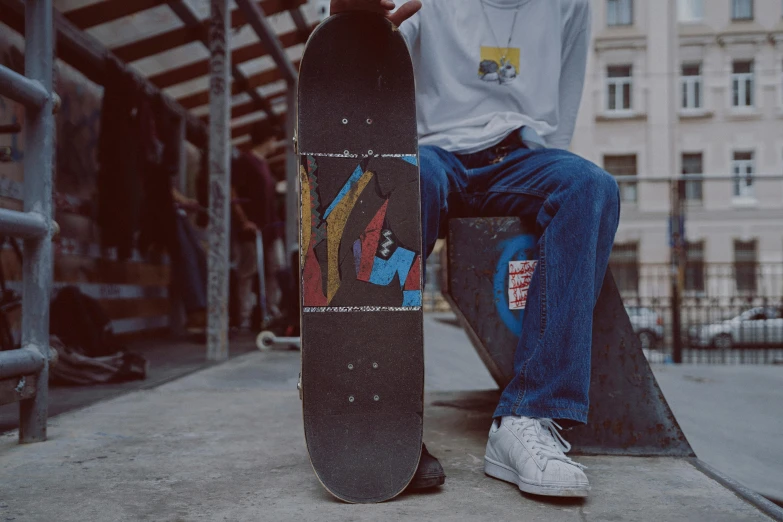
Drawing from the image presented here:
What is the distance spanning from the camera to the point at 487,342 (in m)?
1.83

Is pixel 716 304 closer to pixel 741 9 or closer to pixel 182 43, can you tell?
pixel 182 43

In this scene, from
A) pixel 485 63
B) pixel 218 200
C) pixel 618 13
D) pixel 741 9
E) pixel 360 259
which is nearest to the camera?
pixel 360 259

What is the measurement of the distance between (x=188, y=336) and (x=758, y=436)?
5.31 meters

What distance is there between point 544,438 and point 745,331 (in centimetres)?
786

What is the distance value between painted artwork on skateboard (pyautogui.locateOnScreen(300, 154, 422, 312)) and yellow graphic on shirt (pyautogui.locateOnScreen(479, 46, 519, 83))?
67 centimetres

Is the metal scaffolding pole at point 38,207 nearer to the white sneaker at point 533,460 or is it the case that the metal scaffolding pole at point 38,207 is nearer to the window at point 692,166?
the white sneaker at point 533,460

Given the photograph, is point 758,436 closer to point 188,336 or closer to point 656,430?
point 656,430

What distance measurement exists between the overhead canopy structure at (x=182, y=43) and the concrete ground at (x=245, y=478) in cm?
313

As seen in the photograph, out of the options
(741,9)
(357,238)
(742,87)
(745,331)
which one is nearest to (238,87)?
(357,238)

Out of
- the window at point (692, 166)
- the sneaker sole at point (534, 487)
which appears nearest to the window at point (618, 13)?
the window at point (692, 166)

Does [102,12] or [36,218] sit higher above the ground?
[102,12]

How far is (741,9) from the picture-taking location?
21.7 meters

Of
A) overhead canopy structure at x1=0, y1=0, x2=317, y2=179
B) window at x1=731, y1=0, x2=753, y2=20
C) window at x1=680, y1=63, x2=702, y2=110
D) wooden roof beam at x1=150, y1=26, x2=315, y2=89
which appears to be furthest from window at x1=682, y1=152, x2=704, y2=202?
wooden roof beam at x1=150, y1=26, x2=315, y2=89

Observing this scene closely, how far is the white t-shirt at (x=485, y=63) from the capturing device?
1.98m
